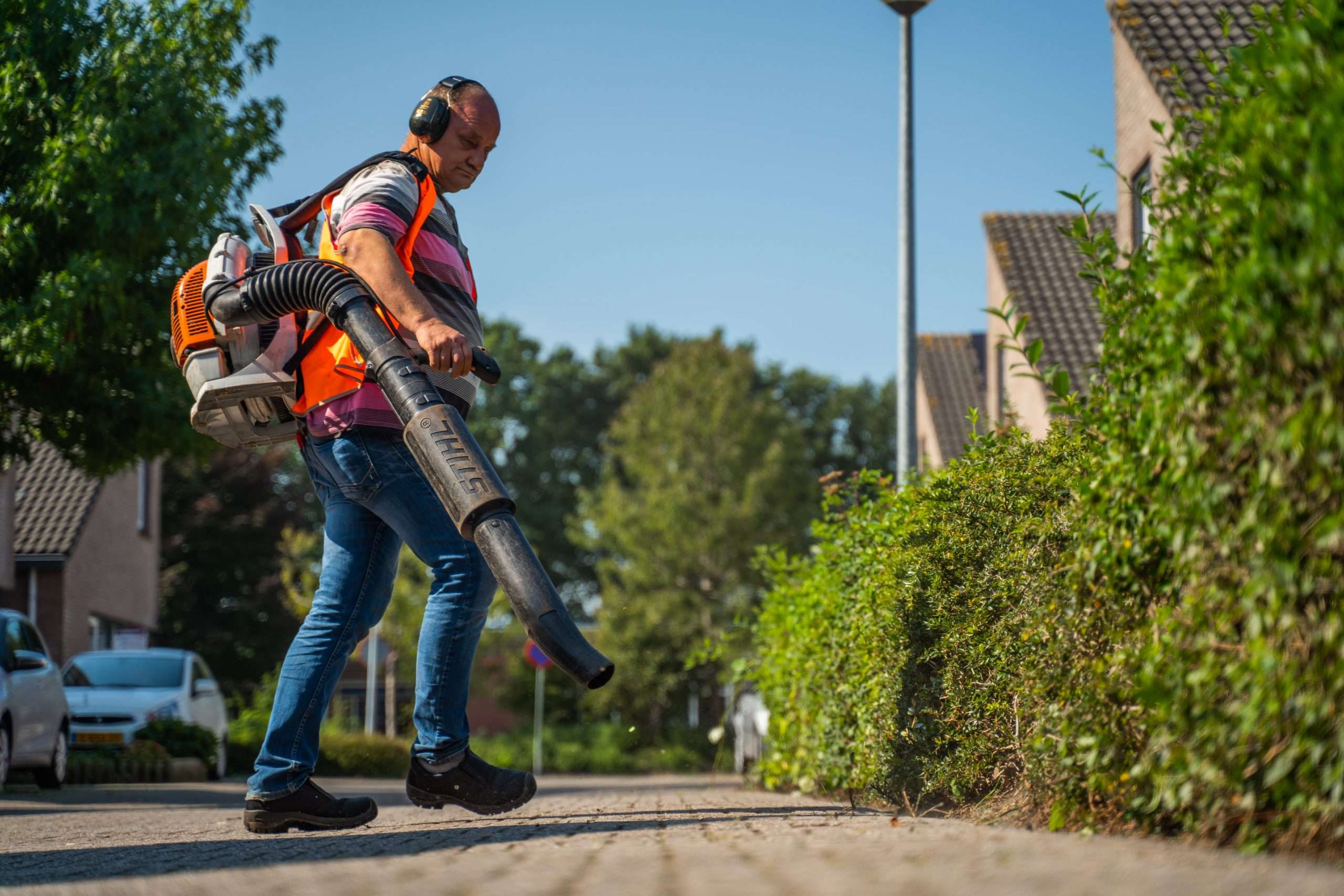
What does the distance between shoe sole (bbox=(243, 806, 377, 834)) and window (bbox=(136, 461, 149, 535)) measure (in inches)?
1113

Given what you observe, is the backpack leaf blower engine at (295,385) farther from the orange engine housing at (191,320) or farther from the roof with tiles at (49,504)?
the roof with tiles at (49,504)

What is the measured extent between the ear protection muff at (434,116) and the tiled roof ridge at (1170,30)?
12.7 m

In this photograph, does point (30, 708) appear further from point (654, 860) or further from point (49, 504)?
point (49, 504)

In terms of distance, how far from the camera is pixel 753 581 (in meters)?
52.4

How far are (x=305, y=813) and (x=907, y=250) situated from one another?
9557mm

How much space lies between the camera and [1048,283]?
75.2ft

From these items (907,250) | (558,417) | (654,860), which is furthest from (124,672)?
(558,417)

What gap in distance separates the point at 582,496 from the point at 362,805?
51.8 metres

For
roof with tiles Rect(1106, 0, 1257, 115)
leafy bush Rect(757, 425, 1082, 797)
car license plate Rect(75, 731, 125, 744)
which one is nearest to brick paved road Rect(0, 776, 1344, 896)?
leafy bush Rect(757, 425, 1082, 797)

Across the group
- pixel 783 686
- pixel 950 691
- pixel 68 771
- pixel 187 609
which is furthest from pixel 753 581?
pixel 950 691

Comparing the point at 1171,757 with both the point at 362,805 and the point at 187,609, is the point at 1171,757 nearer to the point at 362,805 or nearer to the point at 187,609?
the point at 362,805

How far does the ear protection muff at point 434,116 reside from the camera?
521 cm

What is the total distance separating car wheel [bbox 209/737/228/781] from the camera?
19172mm

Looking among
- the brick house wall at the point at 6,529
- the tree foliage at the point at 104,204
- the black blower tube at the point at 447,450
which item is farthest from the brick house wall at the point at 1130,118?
Result: the brick house wall at the point at 6,529
